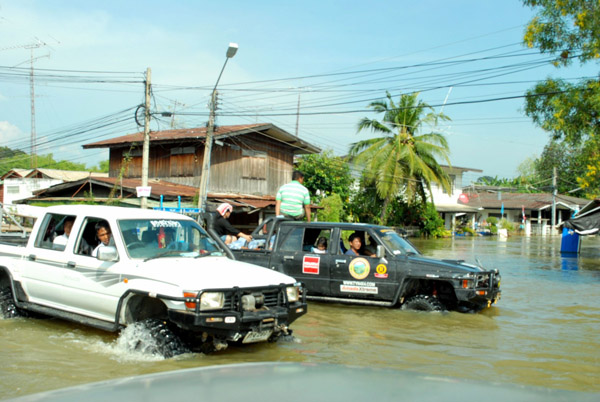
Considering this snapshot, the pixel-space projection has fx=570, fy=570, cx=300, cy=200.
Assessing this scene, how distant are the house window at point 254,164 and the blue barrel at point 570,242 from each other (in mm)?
15382

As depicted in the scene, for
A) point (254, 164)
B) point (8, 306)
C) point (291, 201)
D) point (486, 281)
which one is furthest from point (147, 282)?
point (254, 164)

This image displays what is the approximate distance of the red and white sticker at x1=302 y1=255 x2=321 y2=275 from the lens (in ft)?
32.3

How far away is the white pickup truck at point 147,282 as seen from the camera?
598 centimetres

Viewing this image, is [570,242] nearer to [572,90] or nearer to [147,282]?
[572,90]

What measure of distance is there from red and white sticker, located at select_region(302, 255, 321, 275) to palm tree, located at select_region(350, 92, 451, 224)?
25.6 meters

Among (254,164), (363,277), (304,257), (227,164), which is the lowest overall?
(363,277)

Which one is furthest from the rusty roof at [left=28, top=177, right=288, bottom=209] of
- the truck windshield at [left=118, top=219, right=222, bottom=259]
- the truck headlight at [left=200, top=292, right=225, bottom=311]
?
the truck headlight at [left=200, top=292, right=225, bottom=311]

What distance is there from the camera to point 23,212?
424 inches

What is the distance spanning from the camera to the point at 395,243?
32.1 feet

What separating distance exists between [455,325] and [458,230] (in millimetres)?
39815

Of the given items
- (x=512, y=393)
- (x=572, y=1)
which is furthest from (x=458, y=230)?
(x=512, y=393)

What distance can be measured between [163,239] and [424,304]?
4.46 metres

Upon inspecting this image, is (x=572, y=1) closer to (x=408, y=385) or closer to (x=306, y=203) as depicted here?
(x=306, y=203)

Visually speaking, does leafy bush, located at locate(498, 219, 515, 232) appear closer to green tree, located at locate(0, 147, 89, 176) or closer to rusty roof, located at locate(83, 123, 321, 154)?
rusty roof, located at locate(83, 123, 321, 154)
